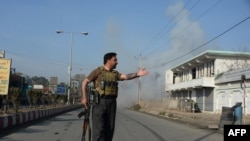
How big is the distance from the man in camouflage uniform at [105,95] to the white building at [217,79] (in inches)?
1406

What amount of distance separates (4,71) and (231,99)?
28.5 m

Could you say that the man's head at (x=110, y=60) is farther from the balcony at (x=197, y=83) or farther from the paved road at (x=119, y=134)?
the balcony at (x=197, y=83)

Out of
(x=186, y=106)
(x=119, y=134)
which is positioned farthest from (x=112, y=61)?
(x=186, y=106)

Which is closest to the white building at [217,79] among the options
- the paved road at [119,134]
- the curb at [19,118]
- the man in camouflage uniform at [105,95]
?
the curb at [19,118]

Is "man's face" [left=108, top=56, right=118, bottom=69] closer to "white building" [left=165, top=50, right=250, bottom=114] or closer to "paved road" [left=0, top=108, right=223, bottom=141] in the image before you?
"paved road" [left=0, top=108, right=223, bottom=141]

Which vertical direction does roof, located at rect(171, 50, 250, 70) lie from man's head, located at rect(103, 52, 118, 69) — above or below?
above

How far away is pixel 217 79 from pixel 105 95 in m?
47.4

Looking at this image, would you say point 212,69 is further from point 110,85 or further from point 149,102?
point 110,85

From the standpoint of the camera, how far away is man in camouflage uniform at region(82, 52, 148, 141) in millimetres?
8016

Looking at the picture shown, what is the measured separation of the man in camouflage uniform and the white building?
3572 cm

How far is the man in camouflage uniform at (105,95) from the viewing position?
8.02 meters

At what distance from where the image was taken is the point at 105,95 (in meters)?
8.13

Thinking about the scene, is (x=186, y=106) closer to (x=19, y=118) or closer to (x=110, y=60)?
(x=19, y=118)

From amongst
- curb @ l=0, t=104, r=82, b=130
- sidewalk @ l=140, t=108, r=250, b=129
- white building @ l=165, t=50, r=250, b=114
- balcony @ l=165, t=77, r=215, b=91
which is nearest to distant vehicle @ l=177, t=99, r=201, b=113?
white building @ l=165, t=50, r=250, b=114
